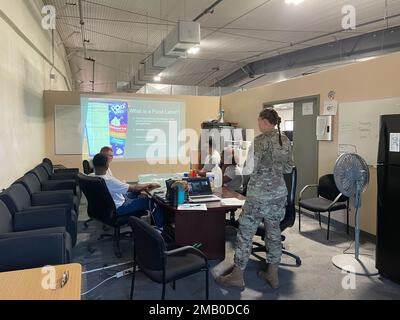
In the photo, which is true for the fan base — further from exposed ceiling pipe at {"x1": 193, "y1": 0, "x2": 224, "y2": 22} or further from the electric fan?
exposed ceiling pipe at {"x1": 193, "y1": 0, "x2": 224, "y2": 22}

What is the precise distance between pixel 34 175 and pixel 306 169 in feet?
13.2

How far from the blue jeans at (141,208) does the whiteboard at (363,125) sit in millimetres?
2682

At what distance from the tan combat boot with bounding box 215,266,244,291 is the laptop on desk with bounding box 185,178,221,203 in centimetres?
74

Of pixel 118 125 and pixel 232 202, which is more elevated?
pixel 118 125

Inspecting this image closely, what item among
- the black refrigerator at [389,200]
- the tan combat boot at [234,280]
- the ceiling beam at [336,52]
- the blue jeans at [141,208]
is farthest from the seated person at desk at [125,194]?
the ceiling beam at [336,52]

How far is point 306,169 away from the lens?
5203 mm

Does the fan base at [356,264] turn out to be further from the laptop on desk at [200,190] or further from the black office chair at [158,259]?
the black office chair at [158,259]

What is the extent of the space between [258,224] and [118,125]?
4795 mm

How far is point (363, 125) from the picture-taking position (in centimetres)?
410

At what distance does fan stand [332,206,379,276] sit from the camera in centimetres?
310

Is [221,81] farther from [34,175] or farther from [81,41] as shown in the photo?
[34,175]

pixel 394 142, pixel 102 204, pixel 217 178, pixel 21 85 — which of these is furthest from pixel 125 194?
pixel 394 142

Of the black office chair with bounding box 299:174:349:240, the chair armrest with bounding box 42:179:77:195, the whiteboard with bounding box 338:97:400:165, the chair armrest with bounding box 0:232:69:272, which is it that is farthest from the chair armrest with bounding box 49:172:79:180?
the whiteboard with bounding box 338:97:400:165
